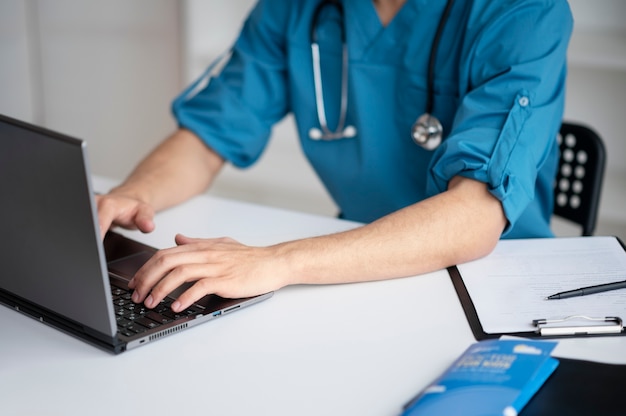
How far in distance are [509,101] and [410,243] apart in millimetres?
304

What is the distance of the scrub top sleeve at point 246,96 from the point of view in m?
1.67

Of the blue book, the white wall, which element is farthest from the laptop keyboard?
the white wall

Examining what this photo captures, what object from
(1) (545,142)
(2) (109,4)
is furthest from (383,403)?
(2) (109,4)

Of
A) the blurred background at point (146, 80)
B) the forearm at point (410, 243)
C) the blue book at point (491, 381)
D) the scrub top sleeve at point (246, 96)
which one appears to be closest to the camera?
the blue book at point (491, 381)

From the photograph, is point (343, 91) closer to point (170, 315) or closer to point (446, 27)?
point (446, 27)

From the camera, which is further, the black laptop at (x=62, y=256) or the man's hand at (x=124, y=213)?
the man's hand at (x=124, y=213)

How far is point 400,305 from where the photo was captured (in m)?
1.07

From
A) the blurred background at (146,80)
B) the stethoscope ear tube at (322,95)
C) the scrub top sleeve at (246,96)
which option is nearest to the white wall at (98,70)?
the blurred background at (146,80)

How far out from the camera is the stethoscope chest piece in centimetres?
149

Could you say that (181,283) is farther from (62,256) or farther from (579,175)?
(579,175)

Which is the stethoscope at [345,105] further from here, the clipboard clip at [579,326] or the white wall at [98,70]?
the white wall at [98,70]

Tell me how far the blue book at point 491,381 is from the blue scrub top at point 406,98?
0.40 meters

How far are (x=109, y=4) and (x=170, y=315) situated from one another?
2.43m

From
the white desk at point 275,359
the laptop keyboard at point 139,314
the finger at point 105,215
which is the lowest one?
the white desk at point 275,359
